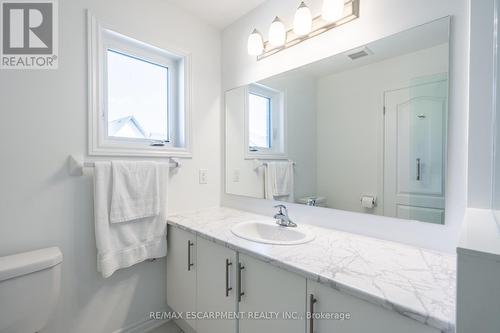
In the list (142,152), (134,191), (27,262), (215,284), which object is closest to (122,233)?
(134,191)

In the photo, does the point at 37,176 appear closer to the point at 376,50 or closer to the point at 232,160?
the point at 232,160

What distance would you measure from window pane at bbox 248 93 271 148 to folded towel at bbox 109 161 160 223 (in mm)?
751

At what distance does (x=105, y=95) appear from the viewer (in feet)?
4.91

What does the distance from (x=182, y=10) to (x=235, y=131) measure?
997mm

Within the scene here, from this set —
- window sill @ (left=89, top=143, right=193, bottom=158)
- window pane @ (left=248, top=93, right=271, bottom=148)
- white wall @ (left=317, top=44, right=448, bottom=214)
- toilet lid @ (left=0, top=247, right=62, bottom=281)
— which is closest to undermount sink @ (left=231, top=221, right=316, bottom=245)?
white wall @ (left=317, top=44, right=448, bottom=214)

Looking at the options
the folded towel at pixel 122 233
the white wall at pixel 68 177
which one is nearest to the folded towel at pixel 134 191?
the folded towel at pixel 122 233

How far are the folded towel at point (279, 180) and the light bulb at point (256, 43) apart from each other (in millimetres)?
812

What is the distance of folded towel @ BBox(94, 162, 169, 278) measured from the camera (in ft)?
4.34

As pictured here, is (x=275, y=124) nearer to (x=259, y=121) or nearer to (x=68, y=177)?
(x=259, y=121)

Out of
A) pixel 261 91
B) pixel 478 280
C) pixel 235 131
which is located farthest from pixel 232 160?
pixel 478 280

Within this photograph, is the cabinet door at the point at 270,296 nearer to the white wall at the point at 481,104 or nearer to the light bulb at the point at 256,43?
the white wall at the point at 481,104

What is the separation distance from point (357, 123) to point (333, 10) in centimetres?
62

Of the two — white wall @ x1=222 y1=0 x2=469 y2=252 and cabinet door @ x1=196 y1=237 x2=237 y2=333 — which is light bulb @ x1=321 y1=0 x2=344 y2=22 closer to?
white wall @ x1=222 y1=0 x2=469 y2=252

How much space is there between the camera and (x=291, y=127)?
1590 millimetres
